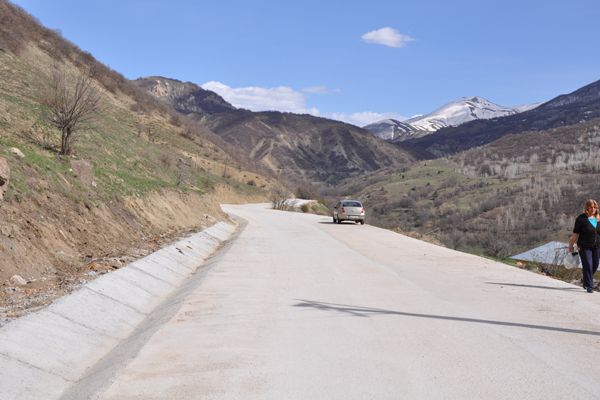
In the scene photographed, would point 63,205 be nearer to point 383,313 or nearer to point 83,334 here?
point 83,334

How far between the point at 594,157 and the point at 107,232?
81635 mm

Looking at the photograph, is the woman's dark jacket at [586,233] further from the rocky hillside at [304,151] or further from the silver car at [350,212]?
the rocky hillside at [304,151]

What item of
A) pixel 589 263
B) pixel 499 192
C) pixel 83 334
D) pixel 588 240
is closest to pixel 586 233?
pixel 588 240

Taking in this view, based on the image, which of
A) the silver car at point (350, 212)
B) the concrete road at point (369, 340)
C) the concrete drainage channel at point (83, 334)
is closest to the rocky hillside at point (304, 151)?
the silver car at point (350, 212)

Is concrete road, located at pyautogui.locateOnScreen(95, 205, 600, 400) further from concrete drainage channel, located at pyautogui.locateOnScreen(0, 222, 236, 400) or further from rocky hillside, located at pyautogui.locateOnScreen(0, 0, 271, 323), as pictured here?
rocky hillside, located at pyautogui.locateOnScreen(0, 0, 271, 323)

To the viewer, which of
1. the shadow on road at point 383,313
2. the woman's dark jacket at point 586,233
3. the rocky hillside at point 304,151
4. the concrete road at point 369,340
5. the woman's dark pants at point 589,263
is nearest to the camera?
the concrete road at point 369,340

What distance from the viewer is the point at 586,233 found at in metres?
11.9

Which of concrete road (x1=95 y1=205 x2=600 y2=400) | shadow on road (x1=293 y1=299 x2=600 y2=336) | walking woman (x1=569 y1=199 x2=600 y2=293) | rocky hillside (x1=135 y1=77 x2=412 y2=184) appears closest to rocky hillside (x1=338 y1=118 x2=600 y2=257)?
walking woman (x1=569 y1=199 x2=600 y2=293)

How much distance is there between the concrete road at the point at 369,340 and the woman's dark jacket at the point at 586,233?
96 centimetres

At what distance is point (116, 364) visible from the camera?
629 centimetres

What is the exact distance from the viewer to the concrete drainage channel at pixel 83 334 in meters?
5.61

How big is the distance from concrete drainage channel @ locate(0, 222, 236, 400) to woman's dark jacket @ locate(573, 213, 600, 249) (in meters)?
7.94

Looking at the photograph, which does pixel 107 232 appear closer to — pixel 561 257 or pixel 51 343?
pixel 51 343

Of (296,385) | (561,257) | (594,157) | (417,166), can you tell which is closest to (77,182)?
(296,385)
